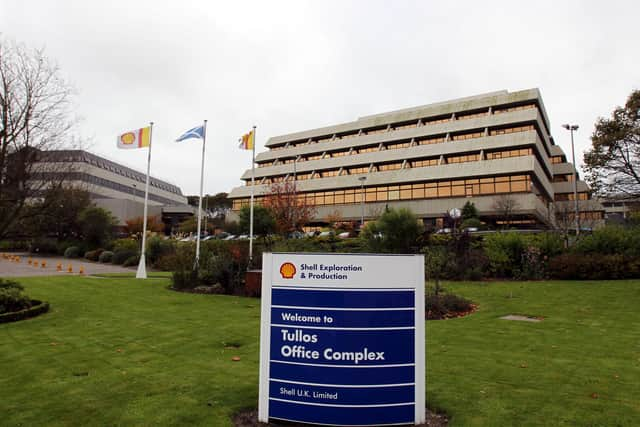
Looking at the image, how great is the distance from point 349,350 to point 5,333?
879 cm

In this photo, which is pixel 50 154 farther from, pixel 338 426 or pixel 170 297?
pixel 338 426

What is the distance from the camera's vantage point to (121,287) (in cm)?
1794

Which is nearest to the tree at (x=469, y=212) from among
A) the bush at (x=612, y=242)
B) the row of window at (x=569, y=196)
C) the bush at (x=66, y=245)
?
the row of window at (x=569, y=196)

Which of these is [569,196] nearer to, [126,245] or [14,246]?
[126,245]

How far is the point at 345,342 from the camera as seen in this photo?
4156 millimetres

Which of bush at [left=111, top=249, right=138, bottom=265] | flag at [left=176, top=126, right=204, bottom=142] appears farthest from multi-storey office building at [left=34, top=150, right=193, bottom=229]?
flag at [left=176, top=126, right=204, bottom=142]

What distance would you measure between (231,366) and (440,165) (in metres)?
55.8

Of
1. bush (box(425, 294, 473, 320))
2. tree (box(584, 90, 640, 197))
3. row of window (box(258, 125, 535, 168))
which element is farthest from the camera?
row of window (box(258, 125, 535, 168))

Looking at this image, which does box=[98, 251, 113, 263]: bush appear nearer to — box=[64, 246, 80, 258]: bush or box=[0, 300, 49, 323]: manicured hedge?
box=[64, 246, 80, 258]: bush

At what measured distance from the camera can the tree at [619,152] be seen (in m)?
16.2

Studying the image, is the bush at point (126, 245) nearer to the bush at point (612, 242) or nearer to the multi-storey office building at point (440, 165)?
the bush at point (612, 242)

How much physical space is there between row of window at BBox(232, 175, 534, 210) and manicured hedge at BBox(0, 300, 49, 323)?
152ft

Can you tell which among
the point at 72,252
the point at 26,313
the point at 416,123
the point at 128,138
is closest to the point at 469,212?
the point at 416,123

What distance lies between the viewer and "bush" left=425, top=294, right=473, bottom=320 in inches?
456
